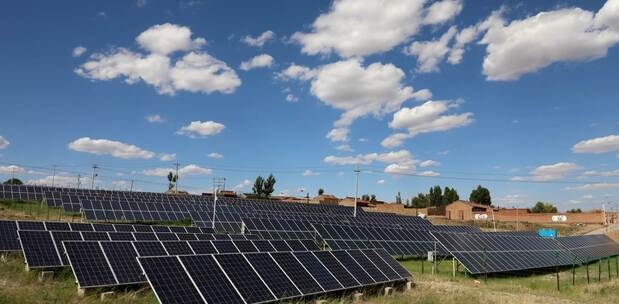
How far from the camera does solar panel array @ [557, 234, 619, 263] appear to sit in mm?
40594

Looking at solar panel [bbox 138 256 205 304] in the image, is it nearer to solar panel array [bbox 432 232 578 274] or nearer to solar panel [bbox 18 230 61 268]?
solar panel [bbox 18 230 61 268]

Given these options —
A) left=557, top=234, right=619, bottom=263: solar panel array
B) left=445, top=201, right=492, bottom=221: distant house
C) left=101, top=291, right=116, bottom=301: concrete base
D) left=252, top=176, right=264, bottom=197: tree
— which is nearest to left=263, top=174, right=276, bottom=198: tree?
left=252, top=176, right=264, bottom=197: tree

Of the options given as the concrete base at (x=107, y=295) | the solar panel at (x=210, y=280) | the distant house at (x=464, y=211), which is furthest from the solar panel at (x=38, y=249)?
the distant house at (x=464, y=211)

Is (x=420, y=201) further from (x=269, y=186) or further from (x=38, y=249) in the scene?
(x=38, y=249)

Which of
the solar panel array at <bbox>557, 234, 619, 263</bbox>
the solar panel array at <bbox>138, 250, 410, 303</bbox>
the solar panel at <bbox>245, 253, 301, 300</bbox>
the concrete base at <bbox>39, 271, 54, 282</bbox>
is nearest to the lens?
the solar panel array at <bbox>138, 250, 410, 303</bbox>

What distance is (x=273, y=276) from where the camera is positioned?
1342cm

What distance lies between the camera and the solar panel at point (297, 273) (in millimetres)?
13734

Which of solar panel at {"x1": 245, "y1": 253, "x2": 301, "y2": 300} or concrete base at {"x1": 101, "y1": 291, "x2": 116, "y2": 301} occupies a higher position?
solar panel at {"x1": 245, "y1": 253, "x2": 301, "y2": 300}

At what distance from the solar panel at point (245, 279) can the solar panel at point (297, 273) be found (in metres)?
1.39

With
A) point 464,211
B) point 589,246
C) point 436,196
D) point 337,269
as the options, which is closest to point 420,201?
point 436,196

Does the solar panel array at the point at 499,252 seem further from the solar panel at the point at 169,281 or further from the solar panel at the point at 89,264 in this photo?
the solar panel at the point at 89,264

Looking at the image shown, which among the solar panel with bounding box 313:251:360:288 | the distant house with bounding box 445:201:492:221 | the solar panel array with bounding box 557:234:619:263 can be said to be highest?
the distant house with bounding box 445:201:492:221

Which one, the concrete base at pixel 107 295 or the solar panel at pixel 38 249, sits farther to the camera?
the solar panel at pixel 38 249

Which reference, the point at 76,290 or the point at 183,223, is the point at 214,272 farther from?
the point at 183,223
